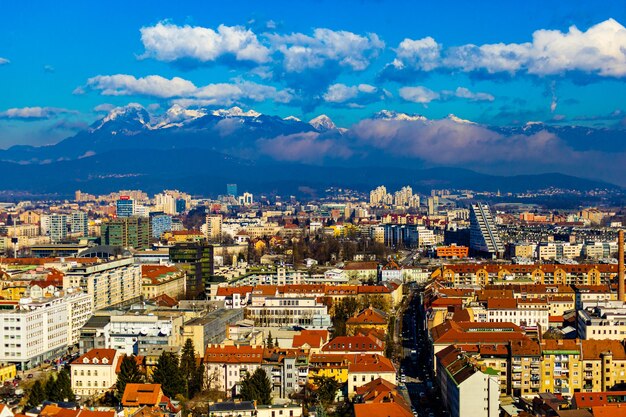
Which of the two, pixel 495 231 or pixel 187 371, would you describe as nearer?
pixel 187 371

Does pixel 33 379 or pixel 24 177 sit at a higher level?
pixel 24 177

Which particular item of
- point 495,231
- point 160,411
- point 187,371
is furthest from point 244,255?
point 160,411

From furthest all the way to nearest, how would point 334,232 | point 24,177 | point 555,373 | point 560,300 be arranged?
point 24,177
point 334,232
point 560,300
point 555,373

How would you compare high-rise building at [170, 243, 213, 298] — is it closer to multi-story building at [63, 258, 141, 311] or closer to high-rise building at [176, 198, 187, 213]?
multi-story building at [63, 258, 141, 311]

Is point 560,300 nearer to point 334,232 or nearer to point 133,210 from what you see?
point 334,232

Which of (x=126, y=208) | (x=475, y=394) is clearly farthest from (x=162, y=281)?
(x=126, y=208)
